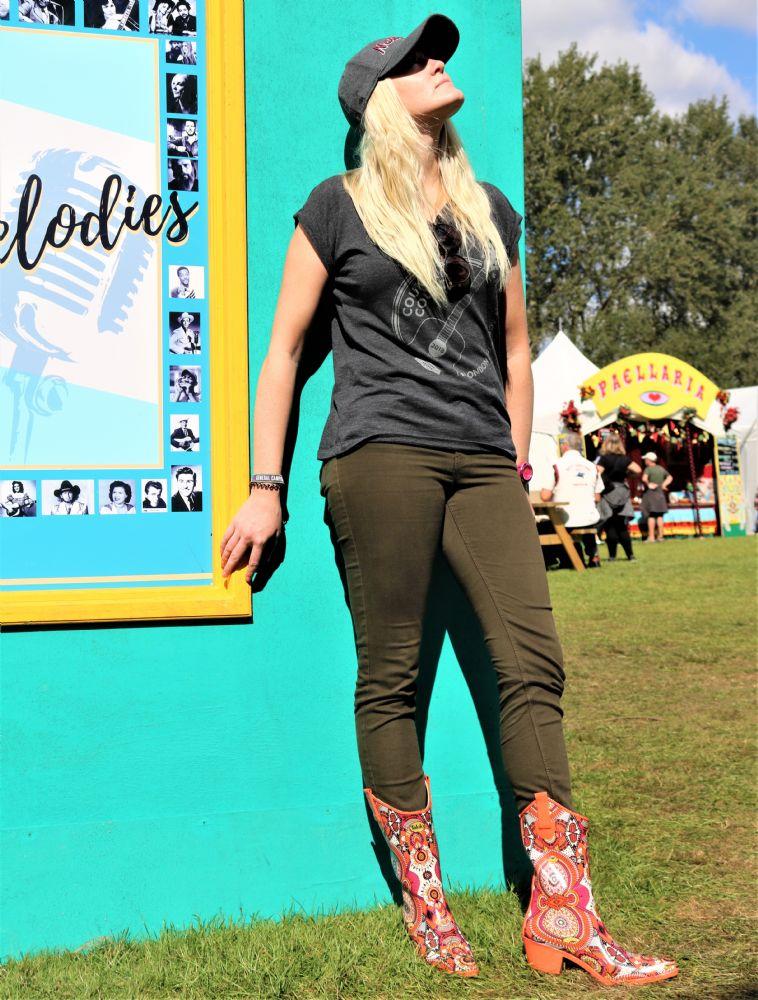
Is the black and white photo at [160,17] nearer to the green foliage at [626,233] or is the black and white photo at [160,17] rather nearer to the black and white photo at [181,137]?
the black and white photo at [181,137]

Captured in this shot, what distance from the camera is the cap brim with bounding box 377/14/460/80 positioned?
257 centimetres

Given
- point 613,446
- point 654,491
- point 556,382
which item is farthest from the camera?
point 556,382

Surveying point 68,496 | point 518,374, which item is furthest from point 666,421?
point 68,496

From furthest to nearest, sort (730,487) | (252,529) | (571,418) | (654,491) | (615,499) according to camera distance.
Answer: (730,487) < (654,491) < (571,418) < (615,499) < (252,529)

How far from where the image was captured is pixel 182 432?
2.74m

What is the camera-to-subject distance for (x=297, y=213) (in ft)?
8.64

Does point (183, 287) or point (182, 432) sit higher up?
point (183, 287)

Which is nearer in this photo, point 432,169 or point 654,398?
point 432,169

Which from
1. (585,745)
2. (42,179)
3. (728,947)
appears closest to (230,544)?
(42,179)

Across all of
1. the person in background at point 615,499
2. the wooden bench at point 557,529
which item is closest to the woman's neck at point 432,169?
the wooden bench at point 557,529

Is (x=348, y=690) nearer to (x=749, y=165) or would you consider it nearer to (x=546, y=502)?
(x=546, y=502)

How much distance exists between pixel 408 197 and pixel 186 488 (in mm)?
900

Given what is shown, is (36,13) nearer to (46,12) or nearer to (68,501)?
(46,12)

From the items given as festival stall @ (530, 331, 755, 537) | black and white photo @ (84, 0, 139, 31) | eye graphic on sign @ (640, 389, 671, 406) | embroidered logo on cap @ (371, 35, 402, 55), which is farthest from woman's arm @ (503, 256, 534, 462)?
eye graphic on sign @ (640, 389, 671, 406)
